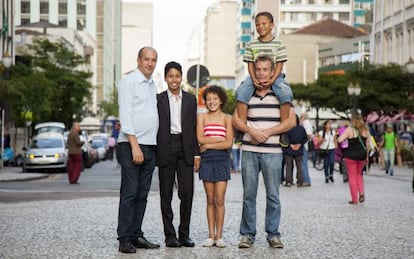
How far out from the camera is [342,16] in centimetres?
16138

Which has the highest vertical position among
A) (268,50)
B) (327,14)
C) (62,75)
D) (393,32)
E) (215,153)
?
(327,14)

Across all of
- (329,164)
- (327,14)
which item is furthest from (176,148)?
(327,14)

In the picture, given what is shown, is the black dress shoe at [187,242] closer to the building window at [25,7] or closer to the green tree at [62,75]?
the green tree at [62,75]

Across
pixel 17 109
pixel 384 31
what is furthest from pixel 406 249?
pixel 384 31

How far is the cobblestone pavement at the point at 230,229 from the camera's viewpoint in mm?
9930

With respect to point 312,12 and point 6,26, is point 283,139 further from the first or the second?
point 312,12

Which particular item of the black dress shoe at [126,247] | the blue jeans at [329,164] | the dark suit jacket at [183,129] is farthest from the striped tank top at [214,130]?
the blue jeans at [329,164]

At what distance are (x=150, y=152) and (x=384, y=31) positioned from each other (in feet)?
226

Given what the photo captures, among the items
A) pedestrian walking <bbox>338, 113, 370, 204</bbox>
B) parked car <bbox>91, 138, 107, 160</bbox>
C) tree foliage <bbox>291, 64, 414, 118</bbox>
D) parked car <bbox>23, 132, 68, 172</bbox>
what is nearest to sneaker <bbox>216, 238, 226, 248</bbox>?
pedestrian walking <bbox>338, 113, 370, 204</bbox>

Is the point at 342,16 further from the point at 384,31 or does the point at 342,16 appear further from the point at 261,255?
the point at 261,255

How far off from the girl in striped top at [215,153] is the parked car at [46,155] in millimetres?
→ 28255

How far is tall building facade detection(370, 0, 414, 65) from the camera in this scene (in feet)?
224

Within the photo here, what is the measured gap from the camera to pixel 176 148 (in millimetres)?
Answer: 10414

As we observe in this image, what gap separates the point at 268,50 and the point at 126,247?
8.21ft
